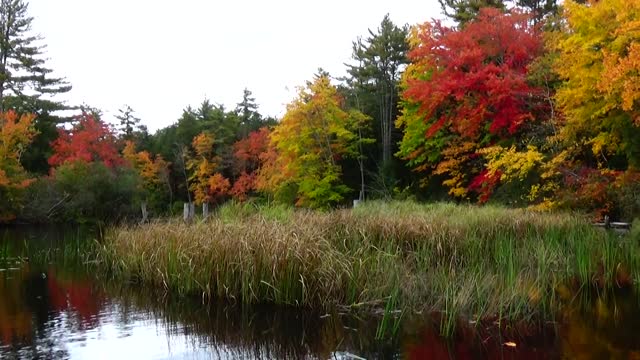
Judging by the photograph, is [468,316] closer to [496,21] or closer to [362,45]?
[496,21]

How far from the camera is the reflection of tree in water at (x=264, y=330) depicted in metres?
6.75

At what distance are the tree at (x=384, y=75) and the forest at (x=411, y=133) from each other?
10 centimetres

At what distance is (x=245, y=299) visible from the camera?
872 centimetres

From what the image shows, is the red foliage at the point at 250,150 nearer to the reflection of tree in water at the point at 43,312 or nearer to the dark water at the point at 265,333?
the reflection of tree in water at the point at 43,312

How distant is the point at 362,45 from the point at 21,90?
22339 millimetres

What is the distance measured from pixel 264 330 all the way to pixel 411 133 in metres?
17.8

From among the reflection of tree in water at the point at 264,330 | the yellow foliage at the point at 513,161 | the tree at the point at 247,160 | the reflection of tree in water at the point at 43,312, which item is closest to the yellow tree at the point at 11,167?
the tree at the point at 247,160

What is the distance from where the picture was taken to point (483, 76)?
18.6m

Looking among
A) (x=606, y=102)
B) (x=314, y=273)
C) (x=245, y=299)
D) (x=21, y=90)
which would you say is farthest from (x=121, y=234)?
(x=21, y=90)

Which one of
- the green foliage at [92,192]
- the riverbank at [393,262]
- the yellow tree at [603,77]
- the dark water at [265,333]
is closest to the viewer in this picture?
the dark water at [265,333]

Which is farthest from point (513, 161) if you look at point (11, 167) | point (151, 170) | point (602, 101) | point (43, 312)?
point (151, 170)

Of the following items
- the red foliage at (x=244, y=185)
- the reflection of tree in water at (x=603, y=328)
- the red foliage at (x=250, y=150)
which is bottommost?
the reflection of tree in water at (x=603, y=328)

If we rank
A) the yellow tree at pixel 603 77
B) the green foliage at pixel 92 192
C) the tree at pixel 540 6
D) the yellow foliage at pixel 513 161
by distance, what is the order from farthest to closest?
the green foliage at pixel 92 192
the tree at pixel 540 6
the yellow foliage at pixel 513 161
the yellow tree at pixel 603 77

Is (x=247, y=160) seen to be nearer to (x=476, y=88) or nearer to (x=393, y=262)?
(x=476, y=88)
